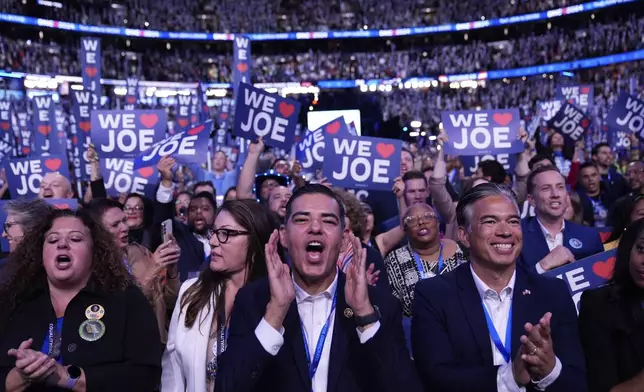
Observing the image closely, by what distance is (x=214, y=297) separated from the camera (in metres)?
4.13

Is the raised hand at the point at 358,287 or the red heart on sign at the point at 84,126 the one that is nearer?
the raised hand at the point at 358,287

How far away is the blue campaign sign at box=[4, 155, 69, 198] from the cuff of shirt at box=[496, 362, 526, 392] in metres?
7.57

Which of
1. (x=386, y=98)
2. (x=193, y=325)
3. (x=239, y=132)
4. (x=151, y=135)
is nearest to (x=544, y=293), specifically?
(x=193, y=325)

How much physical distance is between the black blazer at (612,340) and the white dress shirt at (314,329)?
1.15 m

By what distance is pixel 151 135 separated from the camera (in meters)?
9.92

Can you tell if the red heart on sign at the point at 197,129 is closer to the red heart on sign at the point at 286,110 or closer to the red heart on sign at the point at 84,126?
the red heart on sign at the point at 286,110

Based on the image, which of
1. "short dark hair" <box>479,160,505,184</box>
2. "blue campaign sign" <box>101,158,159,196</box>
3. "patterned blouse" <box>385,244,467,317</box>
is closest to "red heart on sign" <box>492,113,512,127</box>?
"short dark hair" <box>479,160,505,184</box>

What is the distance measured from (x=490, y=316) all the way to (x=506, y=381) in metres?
0.37

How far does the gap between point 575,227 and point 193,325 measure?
9.65 ft

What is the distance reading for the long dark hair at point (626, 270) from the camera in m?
3.94

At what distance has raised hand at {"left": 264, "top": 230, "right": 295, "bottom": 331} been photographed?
326cm

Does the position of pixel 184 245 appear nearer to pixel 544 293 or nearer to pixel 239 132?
pixel 239 132

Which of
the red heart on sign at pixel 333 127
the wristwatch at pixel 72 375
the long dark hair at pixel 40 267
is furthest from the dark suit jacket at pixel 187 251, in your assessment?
the red heart on sign at pixel 333 127

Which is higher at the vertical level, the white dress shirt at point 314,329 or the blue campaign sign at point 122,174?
the blue campaign sign at point 122,174
